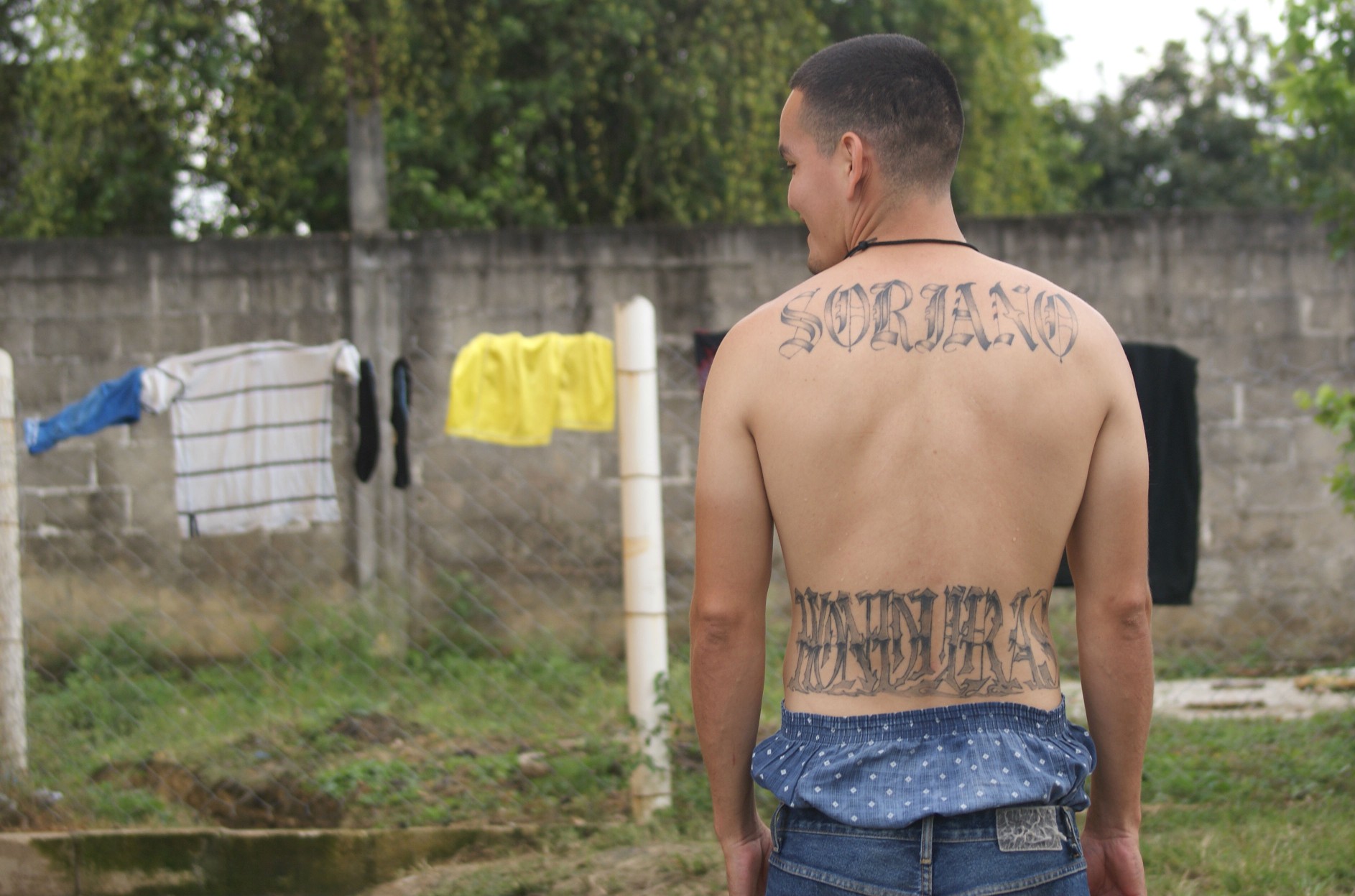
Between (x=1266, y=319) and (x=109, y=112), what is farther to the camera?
(x=109, y=112)

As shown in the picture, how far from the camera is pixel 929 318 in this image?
61.0 inches

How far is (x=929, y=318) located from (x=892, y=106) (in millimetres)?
297

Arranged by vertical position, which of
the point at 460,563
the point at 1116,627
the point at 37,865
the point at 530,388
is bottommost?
the point at 37,865

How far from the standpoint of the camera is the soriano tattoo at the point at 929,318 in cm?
154

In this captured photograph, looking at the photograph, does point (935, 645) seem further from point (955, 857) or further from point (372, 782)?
point (372, 782)

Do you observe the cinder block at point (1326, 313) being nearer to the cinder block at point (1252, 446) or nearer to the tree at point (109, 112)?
the cinder block at point (1252, 446)

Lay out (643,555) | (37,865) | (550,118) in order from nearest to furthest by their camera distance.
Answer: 1. (37,865)
2. (643,555)
3. (550,118)

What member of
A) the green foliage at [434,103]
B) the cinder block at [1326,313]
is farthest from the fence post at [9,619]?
the cinder block at [1326,313]

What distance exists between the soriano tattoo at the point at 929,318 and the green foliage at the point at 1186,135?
16.5 m

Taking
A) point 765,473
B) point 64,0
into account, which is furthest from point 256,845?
point 64,0

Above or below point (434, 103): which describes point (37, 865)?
below

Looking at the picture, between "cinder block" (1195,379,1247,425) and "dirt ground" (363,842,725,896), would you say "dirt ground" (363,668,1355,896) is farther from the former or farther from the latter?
"cinder block" (1195,379,1247,425)

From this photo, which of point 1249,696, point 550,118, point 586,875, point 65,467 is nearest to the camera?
point 586,875

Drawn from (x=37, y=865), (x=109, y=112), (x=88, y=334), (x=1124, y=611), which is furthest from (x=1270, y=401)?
(x=109, y=112)
